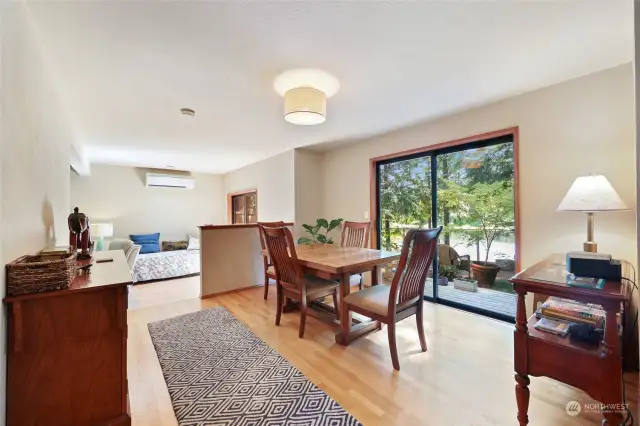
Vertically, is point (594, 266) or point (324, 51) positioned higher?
point (324, 51)

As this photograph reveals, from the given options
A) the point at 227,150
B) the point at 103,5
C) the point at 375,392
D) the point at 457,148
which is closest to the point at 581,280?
the point at 375,392

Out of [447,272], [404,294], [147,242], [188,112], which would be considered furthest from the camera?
[147,242]

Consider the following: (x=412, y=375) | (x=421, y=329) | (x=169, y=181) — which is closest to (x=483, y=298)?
(x=421, y=329)

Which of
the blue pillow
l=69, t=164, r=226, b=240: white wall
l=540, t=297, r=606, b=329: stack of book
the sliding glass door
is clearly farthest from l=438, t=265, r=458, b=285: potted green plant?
l=69, t=164, r=226, b=240: white wall

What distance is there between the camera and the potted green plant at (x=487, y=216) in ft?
8.71

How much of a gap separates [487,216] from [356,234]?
1.48m

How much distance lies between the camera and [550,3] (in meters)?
1.35

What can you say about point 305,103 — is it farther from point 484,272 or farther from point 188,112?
point 484,272

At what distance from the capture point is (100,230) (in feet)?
15.7

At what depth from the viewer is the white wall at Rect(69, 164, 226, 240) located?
17.5 feet

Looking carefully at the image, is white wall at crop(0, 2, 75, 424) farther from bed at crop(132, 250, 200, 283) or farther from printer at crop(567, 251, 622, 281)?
bed at crop(132, 250, 200, 283)

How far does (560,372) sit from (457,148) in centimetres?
232

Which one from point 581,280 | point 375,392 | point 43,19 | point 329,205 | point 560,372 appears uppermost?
point 43,19

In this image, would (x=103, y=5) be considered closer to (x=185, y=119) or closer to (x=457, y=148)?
(x=185, y=119)
